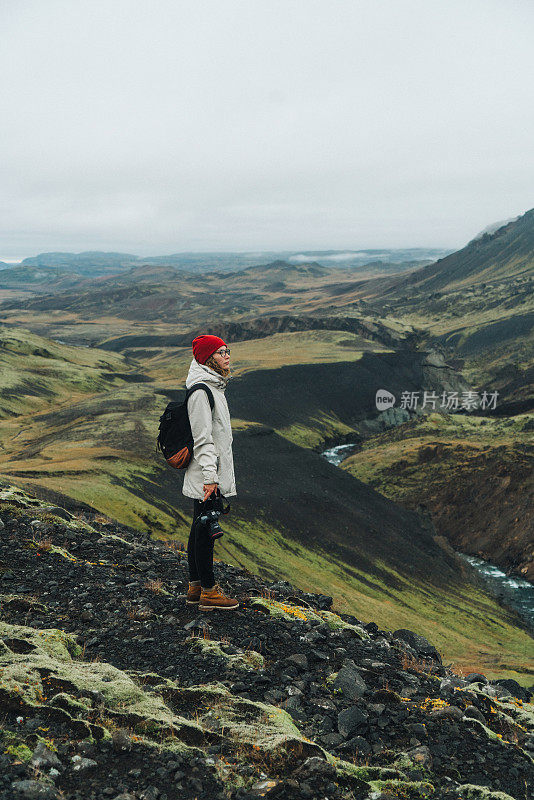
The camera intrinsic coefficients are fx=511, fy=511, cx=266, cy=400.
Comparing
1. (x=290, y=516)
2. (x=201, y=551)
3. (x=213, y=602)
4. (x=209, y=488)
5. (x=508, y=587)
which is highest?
(x=209, y=488)

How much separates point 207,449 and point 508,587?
204 feet

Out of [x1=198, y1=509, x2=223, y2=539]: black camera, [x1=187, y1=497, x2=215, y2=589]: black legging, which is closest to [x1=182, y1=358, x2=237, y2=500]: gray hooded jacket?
[x1=198, y1=509, x2=223, y2=539]: black camera

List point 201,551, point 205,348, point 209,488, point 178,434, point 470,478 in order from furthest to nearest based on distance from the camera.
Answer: point 470,478 → point 201,551 → point 205,348 → point 178,434 → point 209,488

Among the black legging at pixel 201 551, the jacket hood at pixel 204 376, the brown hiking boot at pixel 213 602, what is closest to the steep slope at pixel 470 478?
the brown hiking boot at pixel 213 602

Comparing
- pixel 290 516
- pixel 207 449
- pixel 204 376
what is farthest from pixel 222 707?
pixel 290 516

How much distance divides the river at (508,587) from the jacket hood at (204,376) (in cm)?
5244

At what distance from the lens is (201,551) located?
8.66 meters

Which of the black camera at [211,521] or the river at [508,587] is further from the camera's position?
the river at [508,587]

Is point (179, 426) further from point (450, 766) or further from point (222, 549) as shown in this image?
point (222, 549)

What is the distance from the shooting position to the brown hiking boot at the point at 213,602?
903 centimetres

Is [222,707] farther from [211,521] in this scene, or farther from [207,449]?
[207,449]

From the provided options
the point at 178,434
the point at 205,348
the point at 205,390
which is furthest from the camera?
the point at 205,348

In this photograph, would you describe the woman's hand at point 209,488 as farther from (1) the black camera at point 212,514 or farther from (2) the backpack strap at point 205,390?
(2) the backpack strap at point 205,390

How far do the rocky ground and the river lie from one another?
164 feet
